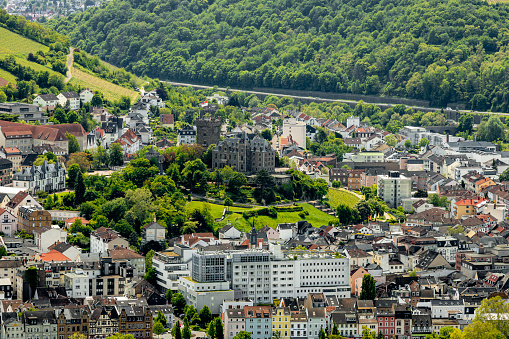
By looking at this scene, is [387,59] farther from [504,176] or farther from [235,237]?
[235,237]

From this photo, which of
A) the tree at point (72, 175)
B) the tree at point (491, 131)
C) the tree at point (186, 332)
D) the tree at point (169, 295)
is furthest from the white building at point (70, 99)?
the tree at point (186, 332)

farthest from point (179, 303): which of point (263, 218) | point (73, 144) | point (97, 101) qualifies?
point (97, 101)

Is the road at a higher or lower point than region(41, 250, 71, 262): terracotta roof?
higher

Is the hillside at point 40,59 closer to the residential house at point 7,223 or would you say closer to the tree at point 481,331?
the residential house at point 7,223

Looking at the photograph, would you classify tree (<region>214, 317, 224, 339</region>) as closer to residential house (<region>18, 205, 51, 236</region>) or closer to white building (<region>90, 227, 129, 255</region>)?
white building (<region>90, 227, 129, 255</region>)

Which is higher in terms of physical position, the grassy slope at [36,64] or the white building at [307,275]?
the grassy slope at [36,64]

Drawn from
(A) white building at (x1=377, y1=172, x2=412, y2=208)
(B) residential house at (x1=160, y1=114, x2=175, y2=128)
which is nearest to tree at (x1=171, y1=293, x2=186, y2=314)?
(A) white building at (x1=377, y1=172, x2=412, y2=208)

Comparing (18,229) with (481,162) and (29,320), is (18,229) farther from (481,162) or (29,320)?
(481,162)
